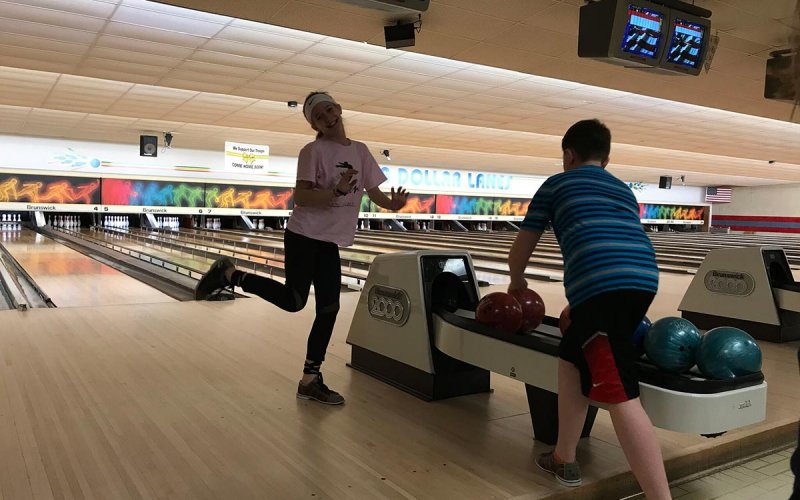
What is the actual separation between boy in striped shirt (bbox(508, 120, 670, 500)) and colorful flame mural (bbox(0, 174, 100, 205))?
13.0 metres

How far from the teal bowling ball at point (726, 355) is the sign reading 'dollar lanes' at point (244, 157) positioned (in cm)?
1054

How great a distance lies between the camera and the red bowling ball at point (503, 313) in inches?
85.0

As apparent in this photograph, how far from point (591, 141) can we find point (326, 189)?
3.28 feet

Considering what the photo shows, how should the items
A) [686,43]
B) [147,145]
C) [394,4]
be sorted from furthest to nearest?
1. [147,145]
2. [686,43]
3. [394,4]

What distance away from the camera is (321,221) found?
7.73 feet

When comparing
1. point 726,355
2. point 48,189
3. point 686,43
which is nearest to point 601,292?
point 726,355

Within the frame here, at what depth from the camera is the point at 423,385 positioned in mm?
2557

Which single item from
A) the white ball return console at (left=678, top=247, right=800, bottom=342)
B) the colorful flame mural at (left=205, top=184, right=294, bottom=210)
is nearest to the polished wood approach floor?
the white ball return console at (left=678, top=247, right=800, bottom=342)

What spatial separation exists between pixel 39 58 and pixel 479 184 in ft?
45.5

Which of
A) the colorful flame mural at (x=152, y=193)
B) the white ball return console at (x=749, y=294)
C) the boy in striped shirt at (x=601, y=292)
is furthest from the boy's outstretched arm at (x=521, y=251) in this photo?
the colorful flame mural at (x=152, y=193)

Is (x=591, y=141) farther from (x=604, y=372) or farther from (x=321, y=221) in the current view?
(x=321, y=221)

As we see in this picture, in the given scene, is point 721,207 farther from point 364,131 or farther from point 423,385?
point 423,385

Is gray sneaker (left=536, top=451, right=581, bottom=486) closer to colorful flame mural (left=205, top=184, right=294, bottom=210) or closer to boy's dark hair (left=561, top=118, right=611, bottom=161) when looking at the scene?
boy's dark hair (left=561, top=118, right=611, bottom=161)

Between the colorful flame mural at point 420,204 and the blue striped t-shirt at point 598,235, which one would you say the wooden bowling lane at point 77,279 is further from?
the colorful flame mural at point 420,204
